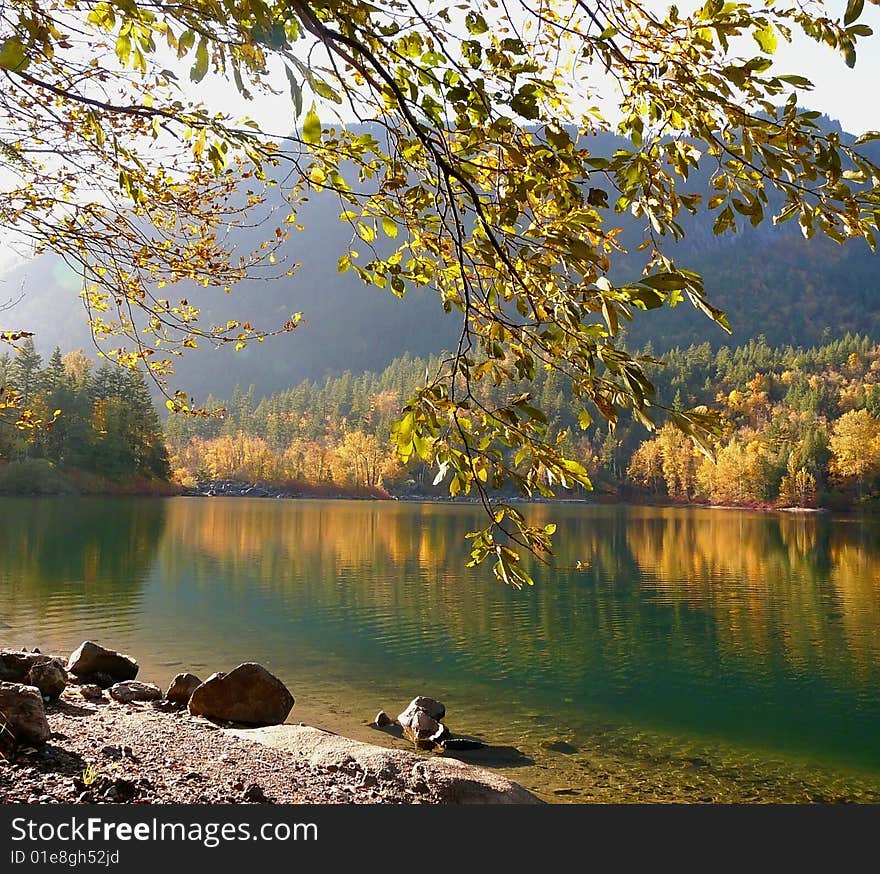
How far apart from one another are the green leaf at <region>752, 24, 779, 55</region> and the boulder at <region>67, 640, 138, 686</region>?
45.1 ft

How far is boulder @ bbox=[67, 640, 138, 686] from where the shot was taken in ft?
44.5

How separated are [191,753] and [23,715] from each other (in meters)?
2.08

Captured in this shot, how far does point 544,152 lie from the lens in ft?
10.1

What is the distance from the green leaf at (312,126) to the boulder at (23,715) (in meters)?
6.03

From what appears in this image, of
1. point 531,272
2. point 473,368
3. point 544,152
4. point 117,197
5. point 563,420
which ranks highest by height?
point 563,420

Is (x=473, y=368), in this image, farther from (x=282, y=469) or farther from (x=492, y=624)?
(x=282, y=469)

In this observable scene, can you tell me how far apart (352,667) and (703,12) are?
1577 centimetres

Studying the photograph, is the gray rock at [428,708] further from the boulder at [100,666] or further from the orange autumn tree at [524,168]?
the orange autumn tree at [524,168]

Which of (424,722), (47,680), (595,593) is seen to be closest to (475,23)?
(47,680)

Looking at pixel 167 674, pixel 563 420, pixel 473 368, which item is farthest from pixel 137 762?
pixel 563 420

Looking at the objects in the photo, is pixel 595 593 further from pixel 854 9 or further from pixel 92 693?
pixel 854 9

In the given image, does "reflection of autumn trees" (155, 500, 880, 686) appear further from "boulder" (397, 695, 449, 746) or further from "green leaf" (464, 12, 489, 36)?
"green leaf" (464, 12, 489, 36)

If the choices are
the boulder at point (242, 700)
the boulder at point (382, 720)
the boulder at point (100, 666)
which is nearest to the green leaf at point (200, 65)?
the boulder at point (242, 700)

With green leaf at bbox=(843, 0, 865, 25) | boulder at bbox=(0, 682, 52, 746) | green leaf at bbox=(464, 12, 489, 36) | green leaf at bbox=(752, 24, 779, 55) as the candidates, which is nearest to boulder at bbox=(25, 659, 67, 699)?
boulder at bbox=(0, 682, 52, 746)
